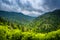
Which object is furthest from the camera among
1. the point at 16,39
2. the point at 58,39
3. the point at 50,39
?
the point at 16,39

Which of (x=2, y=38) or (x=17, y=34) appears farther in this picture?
(x=17, y=34)

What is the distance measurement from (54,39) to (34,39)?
21.2 m

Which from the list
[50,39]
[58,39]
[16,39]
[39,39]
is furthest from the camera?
[39,39]

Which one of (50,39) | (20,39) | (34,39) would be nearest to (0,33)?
(20,39)

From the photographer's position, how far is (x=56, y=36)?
108 metres

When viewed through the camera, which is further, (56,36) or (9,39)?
(9,39)

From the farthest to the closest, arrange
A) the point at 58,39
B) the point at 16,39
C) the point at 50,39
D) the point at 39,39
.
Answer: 1. the point at 39,39
2. the point at 16,39
3. the point at 50,39
4. the point at 58,39

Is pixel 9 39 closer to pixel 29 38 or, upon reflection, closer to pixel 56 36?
pixel 29 38

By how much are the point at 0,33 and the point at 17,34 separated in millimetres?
13272

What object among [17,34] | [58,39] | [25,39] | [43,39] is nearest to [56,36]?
[58,39]

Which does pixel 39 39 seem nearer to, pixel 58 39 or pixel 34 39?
pixel 34 39

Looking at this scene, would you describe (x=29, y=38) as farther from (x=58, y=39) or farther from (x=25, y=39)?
(x=58, y=39)

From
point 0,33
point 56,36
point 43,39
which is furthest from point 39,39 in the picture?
point 0,33

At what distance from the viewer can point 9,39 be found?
122500mm
